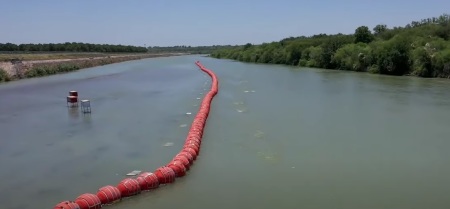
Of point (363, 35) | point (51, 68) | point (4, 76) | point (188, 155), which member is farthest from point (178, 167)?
point (363, 35)

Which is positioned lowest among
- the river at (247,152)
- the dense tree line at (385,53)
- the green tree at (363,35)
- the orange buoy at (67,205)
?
the river at (247,152)

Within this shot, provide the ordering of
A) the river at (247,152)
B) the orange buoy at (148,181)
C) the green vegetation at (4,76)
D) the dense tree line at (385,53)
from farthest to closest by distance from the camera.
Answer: the green vegetation at (4,76), the dense tree line at (385,53), the orange buoy at (148,181), the river at (247,152)

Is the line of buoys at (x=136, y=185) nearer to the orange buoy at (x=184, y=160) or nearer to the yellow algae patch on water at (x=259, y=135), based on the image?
the orange buoy at (x=184, y=160)

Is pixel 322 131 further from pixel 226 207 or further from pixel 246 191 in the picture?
pixel 226 207

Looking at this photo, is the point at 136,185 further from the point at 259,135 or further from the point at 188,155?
the point at 259,135

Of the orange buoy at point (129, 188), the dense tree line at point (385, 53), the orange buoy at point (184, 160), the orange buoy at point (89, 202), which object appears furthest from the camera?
the dense tree line at point (385, 53)

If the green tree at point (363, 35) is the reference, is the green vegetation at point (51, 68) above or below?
below

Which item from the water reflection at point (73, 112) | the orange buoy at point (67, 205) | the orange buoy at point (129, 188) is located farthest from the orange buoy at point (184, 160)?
the water reflection at point (73, 112)
